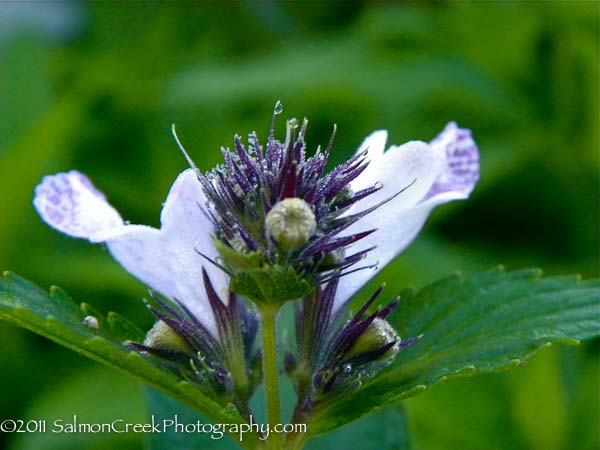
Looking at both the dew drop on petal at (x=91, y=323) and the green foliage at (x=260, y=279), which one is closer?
the green foliage at (x=260, y=279)

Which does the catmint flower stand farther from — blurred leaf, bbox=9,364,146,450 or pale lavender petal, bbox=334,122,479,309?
blurred leaf, bbox=9,364,146,450

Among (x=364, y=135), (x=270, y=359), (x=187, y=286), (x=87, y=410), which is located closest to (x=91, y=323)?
(x=187, y=286)

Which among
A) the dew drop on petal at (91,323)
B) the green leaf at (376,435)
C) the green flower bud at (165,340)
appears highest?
the dew drop on petal at (91,323)

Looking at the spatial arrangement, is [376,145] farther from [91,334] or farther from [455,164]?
[91,334]

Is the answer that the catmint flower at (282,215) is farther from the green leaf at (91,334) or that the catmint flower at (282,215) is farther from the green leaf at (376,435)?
the green leaf at (376,435)

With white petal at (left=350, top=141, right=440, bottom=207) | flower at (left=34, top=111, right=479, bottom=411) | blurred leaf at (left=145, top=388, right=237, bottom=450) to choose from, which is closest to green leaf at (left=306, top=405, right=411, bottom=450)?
blurred leaf at (left=145, top=388, right=237, bottom=450)

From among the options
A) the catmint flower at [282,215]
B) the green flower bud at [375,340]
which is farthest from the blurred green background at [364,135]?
the catmint flower at [282,215]
